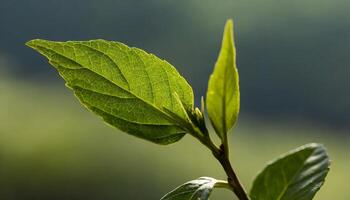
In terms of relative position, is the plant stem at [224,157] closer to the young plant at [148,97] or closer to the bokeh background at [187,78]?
the young plant at [148,97]

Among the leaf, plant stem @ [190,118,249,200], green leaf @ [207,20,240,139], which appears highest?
green leaf @ [207,20,240,139]

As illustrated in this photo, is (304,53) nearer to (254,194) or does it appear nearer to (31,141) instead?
(31,141)

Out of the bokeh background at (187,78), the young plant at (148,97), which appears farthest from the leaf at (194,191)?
the bokeh background at (187,78)

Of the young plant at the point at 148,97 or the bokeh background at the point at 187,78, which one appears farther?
the bokeh background at the point at 187,78

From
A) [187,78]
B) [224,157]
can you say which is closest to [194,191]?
[224,157]

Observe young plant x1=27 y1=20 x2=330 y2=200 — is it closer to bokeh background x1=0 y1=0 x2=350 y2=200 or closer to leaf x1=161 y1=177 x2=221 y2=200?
leaf x1=161 y1=177 x2=221 y2=200

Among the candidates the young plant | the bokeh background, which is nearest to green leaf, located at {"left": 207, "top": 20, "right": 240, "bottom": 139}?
the young plant

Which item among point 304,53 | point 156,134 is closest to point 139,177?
point 156,134
